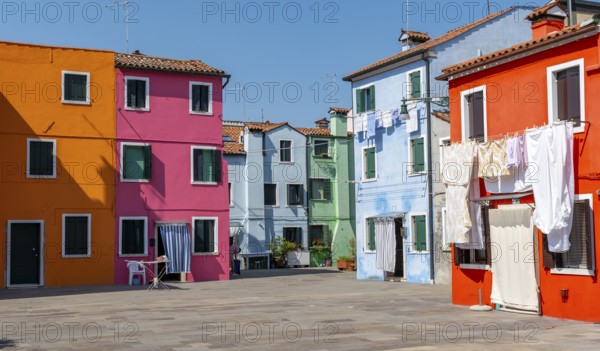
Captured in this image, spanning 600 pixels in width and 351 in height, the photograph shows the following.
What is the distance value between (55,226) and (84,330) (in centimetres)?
1557

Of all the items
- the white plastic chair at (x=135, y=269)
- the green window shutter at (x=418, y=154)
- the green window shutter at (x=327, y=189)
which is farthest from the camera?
the green window shutter at (x=327, y=189)

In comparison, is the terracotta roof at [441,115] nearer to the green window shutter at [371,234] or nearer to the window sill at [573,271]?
the green window shutter at [371,234]

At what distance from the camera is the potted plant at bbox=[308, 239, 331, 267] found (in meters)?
50.0

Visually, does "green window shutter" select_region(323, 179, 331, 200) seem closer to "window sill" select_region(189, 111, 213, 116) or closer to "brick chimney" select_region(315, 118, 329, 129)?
"brick chimney" select_region(315, 118, 329, 129)

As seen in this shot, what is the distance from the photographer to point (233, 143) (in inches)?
2004

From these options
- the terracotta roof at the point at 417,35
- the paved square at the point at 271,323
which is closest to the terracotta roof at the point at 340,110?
the terracotta roof at the point at 417,35

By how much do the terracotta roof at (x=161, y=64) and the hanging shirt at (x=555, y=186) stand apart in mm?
19743

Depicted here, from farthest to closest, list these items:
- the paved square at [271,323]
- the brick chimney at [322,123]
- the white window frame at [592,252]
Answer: the brick chimney at [322,123]
the white window frame at [592,252]
the paved square at [271,323]

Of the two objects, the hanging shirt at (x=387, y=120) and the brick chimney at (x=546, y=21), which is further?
the hanging shirt at (x=387, y=120)

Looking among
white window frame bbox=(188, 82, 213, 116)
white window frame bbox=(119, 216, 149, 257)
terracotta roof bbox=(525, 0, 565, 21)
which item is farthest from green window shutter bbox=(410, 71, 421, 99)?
white window frame bbox=(119, 216, 149, 257)

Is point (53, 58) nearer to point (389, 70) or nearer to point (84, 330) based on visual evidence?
point (389, 70)

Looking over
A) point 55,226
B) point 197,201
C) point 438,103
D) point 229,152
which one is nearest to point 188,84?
point 197,201

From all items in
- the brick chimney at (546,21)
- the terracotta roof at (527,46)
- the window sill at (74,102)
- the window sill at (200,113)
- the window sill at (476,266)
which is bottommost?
the window sill at (476,266)

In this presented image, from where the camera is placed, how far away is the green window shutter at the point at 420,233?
32.0m
